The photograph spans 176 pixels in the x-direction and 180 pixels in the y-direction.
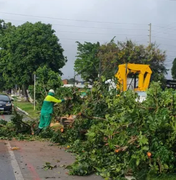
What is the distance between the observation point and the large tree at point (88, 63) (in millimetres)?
38781

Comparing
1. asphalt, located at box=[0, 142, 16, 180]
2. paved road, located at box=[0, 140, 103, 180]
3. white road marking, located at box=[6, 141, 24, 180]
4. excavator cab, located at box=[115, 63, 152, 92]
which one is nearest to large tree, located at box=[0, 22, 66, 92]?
excavator cab, located at box=[115, 63, 152, 92]

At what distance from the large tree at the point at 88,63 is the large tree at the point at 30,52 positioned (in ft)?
7.68

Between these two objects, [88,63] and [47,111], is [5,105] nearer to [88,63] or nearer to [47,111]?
[47,111]

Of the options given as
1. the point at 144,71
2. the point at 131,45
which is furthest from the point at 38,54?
the point at 144,71

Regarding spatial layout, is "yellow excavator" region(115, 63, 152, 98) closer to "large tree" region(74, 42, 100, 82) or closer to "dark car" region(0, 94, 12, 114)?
"dark car" region(0, 94, 12, 114)

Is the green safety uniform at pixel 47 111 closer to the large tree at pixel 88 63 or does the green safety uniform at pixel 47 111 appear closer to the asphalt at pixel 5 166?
the asphalt at pixel 5 166

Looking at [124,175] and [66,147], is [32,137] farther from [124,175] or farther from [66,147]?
[124,175]

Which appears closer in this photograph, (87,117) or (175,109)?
(175,109)

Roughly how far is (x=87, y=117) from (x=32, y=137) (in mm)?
2864

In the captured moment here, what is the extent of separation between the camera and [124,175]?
24.6 ft

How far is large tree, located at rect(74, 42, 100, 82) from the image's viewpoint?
38.8 metres

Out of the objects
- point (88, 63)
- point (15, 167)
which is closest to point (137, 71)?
point (15, 167)

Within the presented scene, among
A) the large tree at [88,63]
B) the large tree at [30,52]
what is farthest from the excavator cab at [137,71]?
the large tree at [30,52]

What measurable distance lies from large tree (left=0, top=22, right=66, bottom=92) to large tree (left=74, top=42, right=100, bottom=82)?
234cm
